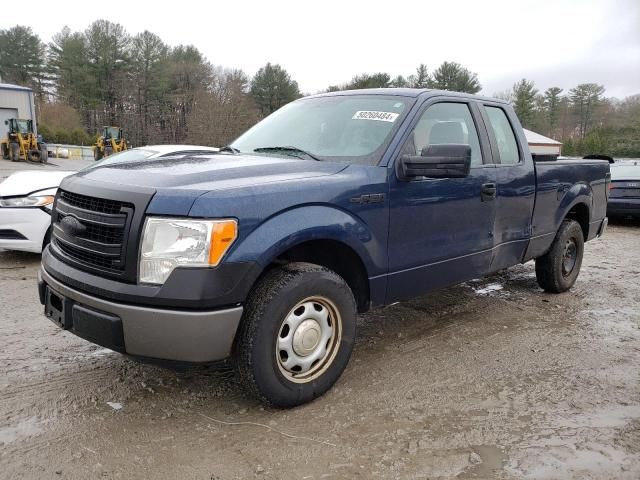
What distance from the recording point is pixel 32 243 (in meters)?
6.19

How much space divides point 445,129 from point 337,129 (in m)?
0.86

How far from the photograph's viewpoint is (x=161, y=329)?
2.54 m

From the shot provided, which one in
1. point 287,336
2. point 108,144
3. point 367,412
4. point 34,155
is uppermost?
point 108,144

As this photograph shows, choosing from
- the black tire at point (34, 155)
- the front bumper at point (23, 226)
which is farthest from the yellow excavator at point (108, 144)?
the front bumper at point (23, 226)

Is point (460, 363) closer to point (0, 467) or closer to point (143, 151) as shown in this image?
point (0, 467)

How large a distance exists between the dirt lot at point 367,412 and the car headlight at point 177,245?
2.95 feet

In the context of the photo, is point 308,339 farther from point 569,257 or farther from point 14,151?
point 14,151

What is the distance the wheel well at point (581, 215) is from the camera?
5766 millimetres

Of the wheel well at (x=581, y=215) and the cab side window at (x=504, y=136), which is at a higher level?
the cab side window at (x=504, y=136)

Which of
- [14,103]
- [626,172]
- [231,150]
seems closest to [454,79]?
[14,103]

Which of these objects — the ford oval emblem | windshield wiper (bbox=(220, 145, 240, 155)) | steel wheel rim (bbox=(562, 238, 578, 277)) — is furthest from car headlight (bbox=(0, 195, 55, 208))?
steel wheel rim (bbox=(562, 238, 578, 277))

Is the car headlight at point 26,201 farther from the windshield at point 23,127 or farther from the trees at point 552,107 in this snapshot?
the trees at point 552,107

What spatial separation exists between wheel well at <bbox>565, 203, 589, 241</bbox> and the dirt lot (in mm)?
1676

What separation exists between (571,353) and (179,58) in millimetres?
72260
